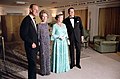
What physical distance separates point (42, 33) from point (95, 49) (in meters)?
3.77

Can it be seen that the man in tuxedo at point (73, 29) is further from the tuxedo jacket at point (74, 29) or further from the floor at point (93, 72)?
the floor at point (93, 72)

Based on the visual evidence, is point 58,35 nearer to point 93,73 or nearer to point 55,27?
point 55,27

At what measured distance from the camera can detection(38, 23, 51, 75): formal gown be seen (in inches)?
131

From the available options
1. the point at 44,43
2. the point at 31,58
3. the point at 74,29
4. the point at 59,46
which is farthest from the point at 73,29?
the point at 31,58

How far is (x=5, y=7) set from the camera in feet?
30.9

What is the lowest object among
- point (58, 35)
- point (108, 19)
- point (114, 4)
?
point (58, 35)

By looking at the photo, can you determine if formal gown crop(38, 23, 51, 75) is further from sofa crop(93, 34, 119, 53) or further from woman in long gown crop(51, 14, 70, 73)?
sofa crop(93, 34, 119, 53)

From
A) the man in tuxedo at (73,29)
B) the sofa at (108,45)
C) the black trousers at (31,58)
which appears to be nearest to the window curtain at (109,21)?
the sofa at (108,45)

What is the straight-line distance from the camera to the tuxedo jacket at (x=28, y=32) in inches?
110

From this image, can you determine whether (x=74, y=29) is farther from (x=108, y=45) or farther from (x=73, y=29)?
(x=108, y=45)

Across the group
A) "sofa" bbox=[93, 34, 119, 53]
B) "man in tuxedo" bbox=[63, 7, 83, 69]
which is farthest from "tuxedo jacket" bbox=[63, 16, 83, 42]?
"sofa" bbox=[93, 34, 119, 53]

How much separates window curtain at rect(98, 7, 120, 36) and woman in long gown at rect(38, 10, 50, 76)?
4.59 metres

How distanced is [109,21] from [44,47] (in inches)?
195

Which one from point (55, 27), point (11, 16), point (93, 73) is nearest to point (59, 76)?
point (93, 73)
